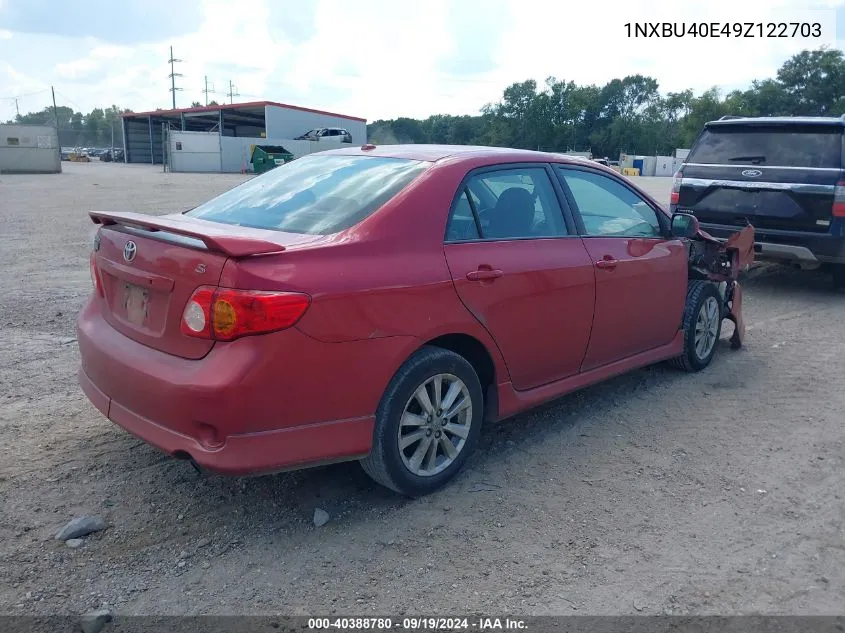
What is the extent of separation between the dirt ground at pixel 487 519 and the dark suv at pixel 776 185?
3501mm

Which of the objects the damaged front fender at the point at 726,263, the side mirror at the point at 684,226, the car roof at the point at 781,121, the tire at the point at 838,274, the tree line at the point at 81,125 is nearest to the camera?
the side mirror at the point at 684,226

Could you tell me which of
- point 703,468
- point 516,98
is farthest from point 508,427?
point 516,98

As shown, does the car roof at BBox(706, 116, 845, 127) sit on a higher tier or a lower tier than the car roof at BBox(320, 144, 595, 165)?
higher

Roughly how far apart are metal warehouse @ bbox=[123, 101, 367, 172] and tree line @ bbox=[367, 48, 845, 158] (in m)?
5.38

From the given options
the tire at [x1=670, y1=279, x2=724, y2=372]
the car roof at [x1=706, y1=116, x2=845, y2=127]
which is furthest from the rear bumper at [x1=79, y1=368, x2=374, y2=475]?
the car roof at [x1=706, y1=116, x2=845, y2=127]

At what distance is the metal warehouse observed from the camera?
44.1 meters

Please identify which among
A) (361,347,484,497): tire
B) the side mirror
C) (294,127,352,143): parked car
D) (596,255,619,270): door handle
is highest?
(294,127,352,143): parked car

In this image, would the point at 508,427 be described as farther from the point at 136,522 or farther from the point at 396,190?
the point at 136,522

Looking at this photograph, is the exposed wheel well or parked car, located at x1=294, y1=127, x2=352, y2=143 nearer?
the exposed wheel well

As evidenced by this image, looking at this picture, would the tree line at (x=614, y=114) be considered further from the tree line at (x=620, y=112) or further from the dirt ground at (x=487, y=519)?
the dirt ground at (x=487, y=519)

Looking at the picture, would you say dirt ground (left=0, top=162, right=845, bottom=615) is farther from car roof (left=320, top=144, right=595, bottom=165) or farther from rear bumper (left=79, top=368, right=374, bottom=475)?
car roof (left=320, top=144, right=595, bottom=165)

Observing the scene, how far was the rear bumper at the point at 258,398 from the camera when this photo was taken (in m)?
2.96

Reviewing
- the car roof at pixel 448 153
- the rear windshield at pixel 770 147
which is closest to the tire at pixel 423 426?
the car roof at pixel 448 153

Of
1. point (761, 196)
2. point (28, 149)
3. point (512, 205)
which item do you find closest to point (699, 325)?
point (512, 205)
